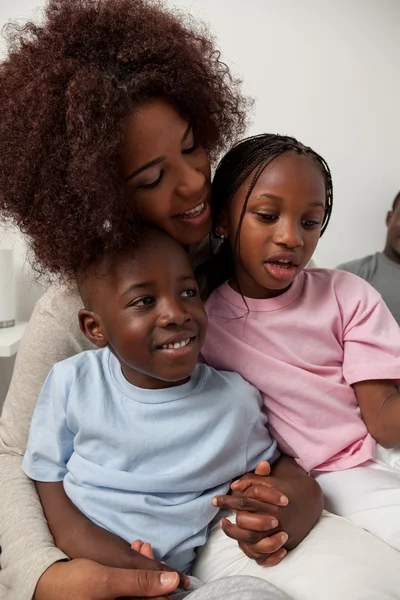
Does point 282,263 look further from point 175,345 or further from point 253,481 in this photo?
point 253,481

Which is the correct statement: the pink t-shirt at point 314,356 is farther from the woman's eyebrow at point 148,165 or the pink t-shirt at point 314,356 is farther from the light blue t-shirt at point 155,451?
the woman's eyebrow at point 148,165

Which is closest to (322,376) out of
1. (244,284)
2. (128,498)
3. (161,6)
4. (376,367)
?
(376,367)

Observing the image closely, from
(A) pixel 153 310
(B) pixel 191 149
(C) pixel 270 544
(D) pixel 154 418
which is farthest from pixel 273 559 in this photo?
(B) pixel 191 149

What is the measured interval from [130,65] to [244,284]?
0.38 metres

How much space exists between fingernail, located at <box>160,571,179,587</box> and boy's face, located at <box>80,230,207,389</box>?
0.78ft

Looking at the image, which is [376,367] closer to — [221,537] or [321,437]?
[321,437]

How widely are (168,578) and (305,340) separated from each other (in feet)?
1.33

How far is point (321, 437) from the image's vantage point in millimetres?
872

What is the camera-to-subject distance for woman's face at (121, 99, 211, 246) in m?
0.78

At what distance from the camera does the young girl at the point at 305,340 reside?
2.81ft

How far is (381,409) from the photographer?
2.83ft

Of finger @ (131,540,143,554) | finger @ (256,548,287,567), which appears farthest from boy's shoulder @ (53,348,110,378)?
finger @ (256,548,287,567)

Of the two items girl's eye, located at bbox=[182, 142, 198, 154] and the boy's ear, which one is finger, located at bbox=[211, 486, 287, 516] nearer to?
the boy's ear

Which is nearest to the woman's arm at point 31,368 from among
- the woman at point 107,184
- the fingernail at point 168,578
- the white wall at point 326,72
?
the woman at point 107,184
